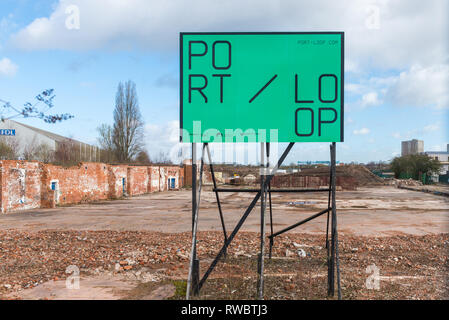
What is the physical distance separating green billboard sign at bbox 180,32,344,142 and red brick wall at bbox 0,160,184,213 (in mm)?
14425

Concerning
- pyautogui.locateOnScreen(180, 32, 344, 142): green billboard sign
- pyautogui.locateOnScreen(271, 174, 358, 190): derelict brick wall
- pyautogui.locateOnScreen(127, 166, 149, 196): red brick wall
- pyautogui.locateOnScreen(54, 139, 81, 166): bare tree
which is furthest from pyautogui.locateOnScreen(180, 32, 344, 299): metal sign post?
pyautogui.locateOnScreen(271, 174, 358, 190): derelict brick wall

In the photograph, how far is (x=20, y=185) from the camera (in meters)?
17.0

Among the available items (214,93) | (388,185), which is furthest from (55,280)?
(388,185)

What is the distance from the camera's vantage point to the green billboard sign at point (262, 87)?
5.09 metres

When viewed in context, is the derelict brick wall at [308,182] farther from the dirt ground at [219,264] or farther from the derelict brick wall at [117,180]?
the dirt ground at [219,264]

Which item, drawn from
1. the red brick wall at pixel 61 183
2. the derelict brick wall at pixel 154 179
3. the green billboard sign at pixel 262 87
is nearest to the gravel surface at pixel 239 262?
the green billboard sign at pixel 262 87

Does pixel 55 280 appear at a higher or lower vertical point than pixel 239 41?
lower

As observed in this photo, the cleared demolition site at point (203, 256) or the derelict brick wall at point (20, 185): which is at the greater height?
the derelict brick wall at point (20, 185)

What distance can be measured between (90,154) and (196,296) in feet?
124

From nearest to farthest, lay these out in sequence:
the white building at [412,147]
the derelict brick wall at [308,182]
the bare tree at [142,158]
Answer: the derelict brick wall at [308,182]
the bare tree at [142,158]
the white building at [412,147]

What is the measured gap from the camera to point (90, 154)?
39781 mm

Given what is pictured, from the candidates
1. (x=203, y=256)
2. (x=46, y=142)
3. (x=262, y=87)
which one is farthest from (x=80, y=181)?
(x=262, y=87)
